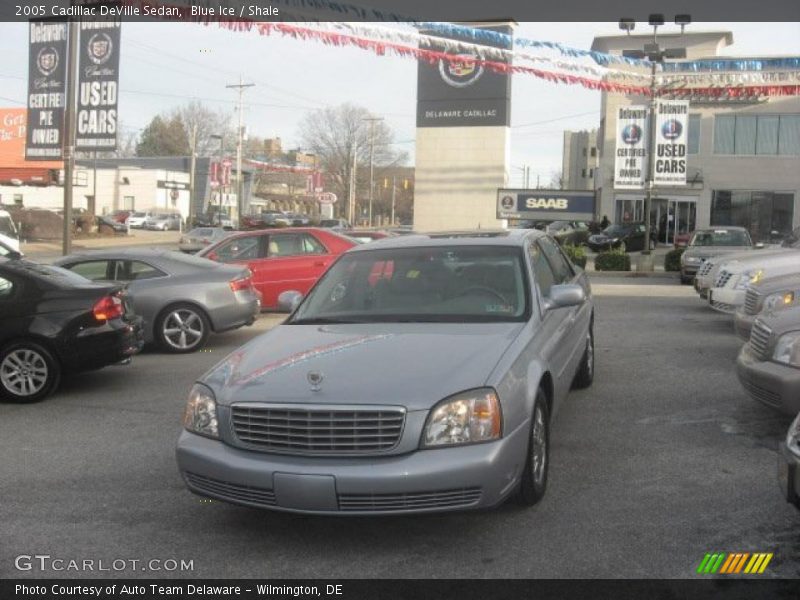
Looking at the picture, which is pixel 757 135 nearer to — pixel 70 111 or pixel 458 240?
pixel 70 111

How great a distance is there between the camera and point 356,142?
77.1 m

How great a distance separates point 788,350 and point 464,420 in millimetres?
2793

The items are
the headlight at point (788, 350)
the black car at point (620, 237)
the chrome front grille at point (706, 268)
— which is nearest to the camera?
the headlight at point (788, 350)

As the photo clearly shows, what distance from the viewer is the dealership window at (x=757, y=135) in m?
41.8

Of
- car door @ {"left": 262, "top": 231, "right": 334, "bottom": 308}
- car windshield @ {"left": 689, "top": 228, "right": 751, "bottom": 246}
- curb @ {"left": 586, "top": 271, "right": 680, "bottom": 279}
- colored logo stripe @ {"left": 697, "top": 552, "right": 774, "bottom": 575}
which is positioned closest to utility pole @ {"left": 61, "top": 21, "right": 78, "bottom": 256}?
car door @ {"left": 262, "top": 231, "right": 334, "bottom": 308}

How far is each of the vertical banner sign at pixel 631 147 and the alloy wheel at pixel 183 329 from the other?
19197mm

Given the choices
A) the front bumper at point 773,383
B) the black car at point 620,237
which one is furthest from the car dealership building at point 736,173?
the front bumper at point 773,383

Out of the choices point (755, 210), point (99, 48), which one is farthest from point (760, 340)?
point (755, 210)

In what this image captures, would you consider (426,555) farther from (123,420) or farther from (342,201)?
(342,201)

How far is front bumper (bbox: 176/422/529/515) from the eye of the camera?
12.9 ft

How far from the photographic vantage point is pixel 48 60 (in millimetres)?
15836

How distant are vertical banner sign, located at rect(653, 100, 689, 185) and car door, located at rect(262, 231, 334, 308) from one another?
15.9m

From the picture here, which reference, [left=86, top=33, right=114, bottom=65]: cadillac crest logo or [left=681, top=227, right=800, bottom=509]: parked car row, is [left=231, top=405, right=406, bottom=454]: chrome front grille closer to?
[left=681, top=227, right=800, bottom=509]: parked car row

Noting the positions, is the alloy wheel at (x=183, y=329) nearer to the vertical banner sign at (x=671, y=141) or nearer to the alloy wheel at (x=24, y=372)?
the alloy wheel at (x=24, y=372)
